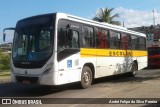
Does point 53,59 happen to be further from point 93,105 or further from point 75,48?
point 93,105

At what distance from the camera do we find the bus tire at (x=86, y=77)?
15106 mm

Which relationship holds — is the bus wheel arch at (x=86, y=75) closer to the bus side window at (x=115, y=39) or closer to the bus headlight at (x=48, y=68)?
the bus headlight at (x=48, y=68)

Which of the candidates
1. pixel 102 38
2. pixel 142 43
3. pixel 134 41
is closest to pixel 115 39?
pixel 102 38

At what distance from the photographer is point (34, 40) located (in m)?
13.6

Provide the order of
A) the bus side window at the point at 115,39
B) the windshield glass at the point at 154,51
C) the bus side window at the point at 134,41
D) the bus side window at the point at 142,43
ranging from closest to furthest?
the bus side window at the point at 115,39 < the bus side window at the point at 134,41 < the bus side window at the point at 142,43 < the windshield glass at the point at 154,51

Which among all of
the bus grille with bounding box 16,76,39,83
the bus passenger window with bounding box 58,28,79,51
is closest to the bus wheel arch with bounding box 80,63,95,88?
the bus passenger window with bounding box 58,28,79,51

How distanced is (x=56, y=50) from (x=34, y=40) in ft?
3.38

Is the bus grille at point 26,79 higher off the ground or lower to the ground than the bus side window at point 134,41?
lower

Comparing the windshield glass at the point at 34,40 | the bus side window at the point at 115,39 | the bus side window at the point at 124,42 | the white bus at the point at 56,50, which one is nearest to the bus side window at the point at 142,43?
the bus side window at the point at 124,42

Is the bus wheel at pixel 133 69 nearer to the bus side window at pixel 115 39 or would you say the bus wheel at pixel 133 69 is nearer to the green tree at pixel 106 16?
the bus side window at pixel 115 39

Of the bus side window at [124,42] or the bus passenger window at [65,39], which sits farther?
the bus side window at [124,42]

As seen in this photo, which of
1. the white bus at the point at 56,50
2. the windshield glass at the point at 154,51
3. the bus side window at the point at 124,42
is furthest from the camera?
the windshield glass at the point at 154,51

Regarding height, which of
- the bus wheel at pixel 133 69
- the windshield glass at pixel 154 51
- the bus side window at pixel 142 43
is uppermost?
the bus side window at pixel 142 43

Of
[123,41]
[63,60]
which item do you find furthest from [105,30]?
[63,60]
